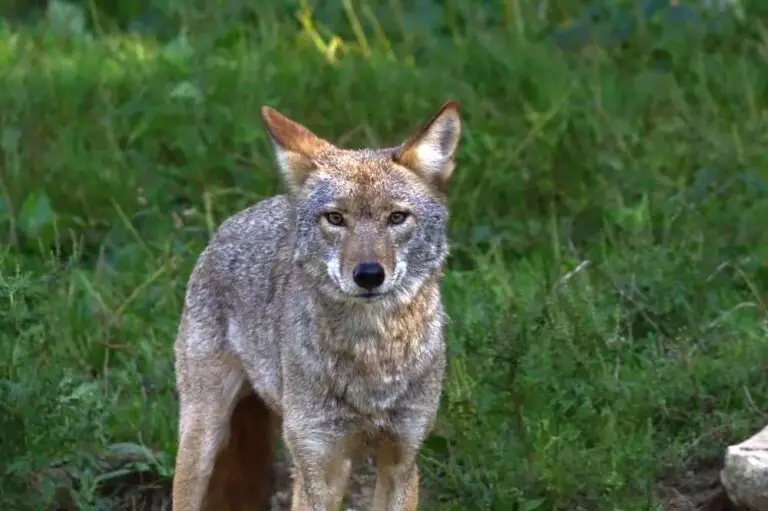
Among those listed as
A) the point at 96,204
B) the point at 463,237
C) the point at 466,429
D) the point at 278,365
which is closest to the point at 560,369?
the point at 466,429

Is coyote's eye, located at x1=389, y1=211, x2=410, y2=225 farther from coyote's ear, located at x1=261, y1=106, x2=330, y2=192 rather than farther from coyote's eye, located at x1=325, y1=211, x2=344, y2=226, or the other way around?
coyote's ear, located at x1=261, y1=106, x2=330, y2=192

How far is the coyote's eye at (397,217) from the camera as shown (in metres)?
5.53

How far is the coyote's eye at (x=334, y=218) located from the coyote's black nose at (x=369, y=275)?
26cm

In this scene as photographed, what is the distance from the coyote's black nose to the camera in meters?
5.32

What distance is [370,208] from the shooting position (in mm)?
5527

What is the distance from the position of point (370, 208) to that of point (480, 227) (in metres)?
3.36

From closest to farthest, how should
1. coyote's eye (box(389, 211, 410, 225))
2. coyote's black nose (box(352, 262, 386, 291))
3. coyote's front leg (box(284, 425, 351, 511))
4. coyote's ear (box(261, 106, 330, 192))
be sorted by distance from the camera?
coyote's black nose (box(352, 262, 386, 291)) < coyote's eye (box(389, 211, 410, 225)) < coyote's front leg (box(284, 425, 351, 511)) < coyote's ear (box(261, 106, 330, 192))

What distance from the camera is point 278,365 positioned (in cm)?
603

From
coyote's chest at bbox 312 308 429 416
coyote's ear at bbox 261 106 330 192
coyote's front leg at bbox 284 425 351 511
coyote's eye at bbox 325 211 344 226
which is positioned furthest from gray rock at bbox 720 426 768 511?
coyote's ear at bbox 261 106 330 192

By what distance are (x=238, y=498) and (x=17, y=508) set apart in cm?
88

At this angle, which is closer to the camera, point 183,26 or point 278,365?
point 278,365

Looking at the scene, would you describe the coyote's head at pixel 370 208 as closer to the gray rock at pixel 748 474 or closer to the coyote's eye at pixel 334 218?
the coyote's eye at pixel 334 218

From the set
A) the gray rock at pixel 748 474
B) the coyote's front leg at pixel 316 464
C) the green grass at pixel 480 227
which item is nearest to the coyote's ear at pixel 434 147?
the coyote's front leg at pixel 316 464

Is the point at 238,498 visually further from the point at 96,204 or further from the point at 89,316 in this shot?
the point at 96,204
